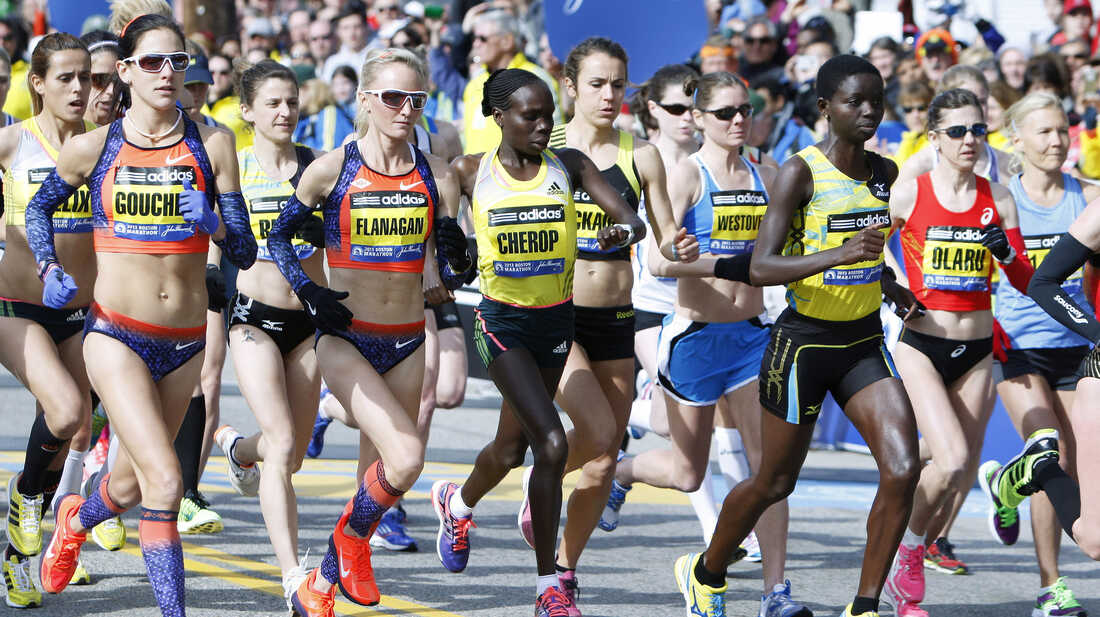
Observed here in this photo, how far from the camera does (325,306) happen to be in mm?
6070

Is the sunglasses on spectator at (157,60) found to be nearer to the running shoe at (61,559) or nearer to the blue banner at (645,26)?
the running shoe at (61,559)

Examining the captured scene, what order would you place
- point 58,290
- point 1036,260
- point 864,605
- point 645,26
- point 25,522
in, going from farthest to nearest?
point 645,26
point 1036,260
point 25,522
point 864,605
point 58,290

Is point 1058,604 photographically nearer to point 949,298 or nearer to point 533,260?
point 949,298

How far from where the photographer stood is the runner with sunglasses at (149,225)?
584cm

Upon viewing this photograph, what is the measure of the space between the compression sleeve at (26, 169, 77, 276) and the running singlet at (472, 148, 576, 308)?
1601mm

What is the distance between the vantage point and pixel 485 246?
645 cm

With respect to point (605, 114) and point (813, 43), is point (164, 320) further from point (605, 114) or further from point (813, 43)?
point (813, 43)

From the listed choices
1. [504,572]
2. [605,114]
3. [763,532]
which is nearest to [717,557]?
[763,532]

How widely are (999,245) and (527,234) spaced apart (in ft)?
6.74

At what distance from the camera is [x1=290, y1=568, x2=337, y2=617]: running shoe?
6.12m

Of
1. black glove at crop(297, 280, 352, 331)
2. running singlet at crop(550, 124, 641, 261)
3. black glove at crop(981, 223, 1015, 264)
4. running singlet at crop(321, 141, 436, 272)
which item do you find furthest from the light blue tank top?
black glove at crop(297, 280, 352, 331)

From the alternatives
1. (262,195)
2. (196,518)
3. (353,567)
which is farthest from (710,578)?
(196,518)

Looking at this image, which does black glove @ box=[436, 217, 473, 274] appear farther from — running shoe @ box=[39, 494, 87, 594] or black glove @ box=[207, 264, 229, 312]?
running shoe @ box=[39, 494, 87, 594]

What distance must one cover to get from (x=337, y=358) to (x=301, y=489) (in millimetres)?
3554
